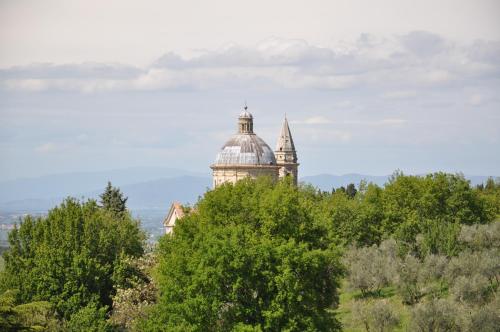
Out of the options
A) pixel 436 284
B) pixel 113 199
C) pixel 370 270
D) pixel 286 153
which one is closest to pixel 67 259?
pixel 370 270

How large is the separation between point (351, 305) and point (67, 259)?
15.9 meters

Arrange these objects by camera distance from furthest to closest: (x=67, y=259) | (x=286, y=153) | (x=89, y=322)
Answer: (x=286, y=153) < (x=67, y=259) < (x=89, y=322)

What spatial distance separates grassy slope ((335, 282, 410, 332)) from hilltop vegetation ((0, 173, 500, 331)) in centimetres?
11

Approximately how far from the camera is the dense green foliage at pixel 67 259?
1863 inches

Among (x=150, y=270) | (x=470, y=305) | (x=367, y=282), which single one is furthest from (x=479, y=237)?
(x=150, y=270)

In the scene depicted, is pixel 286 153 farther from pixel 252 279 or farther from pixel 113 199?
pixel 252 279

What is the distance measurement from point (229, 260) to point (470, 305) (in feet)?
56.4

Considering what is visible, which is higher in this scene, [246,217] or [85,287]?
[246,217]

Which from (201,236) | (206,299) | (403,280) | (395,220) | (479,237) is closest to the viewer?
(206,299)

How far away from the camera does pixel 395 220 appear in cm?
7238

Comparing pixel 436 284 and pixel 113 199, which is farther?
pixel 113 199

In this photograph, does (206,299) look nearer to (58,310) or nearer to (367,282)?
(58,310)

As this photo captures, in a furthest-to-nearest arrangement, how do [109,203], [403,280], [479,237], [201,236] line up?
[109,203] < [479,237] < [403,280] < [201,236]

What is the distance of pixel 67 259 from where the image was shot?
48375mm
